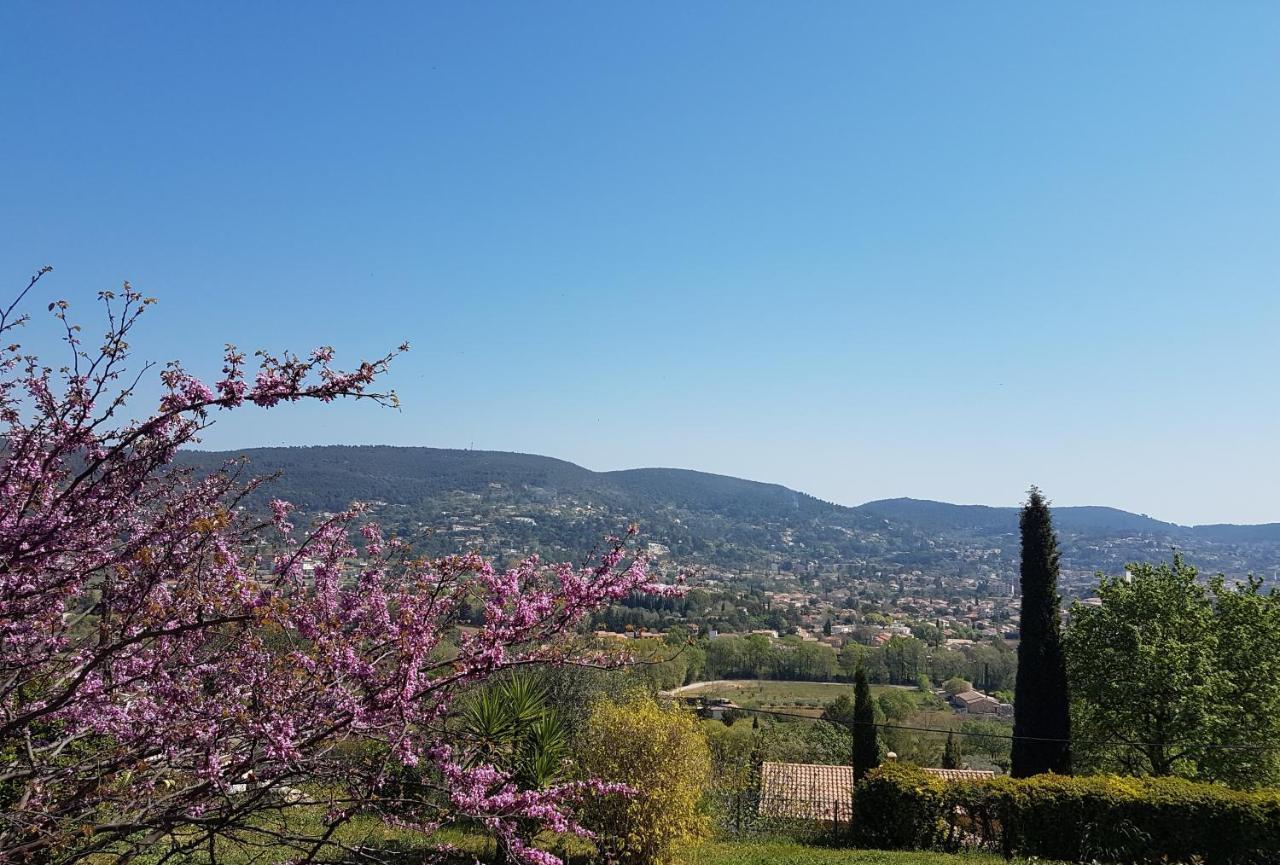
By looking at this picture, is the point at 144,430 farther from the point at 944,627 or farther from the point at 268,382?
the point at 944,627

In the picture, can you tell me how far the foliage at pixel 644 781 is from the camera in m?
9.91

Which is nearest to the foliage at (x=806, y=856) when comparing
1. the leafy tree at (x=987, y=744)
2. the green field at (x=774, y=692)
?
the leafy tree at (x=987, y=744)

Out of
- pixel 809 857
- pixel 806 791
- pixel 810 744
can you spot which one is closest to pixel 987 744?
pixel 810 744

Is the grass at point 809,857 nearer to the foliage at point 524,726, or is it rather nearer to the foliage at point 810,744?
the foliage at point 524,726

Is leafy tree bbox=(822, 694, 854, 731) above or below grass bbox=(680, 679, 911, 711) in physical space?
above

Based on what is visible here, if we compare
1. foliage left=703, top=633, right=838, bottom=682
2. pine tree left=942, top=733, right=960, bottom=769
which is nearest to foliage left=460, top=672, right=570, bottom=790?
pine tree left=942, top=733, right=960, bottom=769

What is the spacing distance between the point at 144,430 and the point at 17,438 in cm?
73

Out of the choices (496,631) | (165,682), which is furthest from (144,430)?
(496,631)

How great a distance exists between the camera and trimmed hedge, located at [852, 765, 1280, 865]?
37.2ft

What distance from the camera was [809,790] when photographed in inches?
845

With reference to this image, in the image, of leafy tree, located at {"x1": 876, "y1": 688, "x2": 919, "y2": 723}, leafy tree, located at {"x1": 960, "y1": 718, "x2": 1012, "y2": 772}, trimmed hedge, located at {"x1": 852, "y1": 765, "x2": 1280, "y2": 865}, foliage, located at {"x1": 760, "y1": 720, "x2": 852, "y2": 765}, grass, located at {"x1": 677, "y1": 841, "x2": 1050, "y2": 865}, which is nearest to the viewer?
grass, located at {"x1": 677, "y1": 841, "x2": 1050, "y2": 865}

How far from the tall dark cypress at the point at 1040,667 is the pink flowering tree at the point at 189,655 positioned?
16.7 metres

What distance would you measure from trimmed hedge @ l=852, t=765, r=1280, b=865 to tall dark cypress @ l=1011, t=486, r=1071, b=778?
14.6ft

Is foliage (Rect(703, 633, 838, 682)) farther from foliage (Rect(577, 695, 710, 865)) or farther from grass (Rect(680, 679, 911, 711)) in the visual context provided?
foliage (Rect(577, 695, 710, 865))
